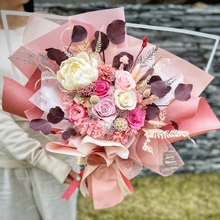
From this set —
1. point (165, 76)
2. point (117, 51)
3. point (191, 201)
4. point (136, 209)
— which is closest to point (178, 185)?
point (191, 201)

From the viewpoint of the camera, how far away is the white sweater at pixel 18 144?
35.1 inches

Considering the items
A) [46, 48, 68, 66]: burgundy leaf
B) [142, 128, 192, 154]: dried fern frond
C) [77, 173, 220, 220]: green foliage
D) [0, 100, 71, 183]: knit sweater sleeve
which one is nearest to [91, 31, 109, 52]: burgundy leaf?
[46, 48, 68, 66]: burgundy leaf

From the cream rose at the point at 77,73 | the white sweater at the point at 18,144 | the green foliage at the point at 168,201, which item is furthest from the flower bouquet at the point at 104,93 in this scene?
the green foliage at the point at 168,201

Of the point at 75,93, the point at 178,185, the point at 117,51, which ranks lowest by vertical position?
the point at 178,185

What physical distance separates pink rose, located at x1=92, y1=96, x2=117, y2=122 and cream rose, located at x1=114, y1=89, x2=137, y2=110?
0.08ft

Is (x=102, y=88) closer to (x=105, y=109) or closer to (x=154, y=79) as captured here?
(x=105, y=109)

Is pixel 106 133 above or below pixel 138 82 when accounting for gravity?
below

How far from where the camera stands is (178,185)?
2195mm

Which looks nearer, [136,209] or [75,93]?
[75,93]

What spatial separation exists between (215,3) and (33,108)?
73.8 inches

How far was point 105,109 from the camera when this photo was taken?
0.64 m

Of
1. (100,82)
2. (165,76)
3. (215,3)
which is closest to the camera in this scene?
(100,82)

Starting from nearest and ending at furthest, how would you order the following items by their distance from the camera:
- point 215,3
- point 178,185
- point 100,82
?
point 100,82, point 215,3, point 178,185

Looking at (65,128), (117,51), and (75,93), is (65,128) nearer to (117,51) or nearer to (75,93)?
→ (75,93)
